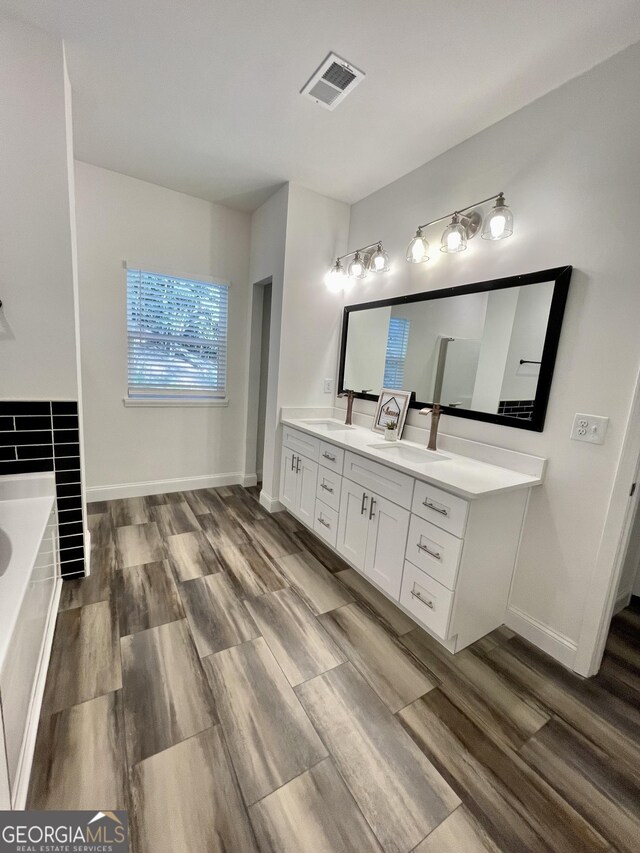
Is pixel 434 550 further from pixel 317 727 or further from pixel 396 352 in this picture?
pixel 396 352

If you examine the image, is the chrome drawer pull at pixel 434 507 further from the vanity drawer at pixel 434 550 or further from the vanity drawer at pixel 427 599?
the vanity drawer at pixel 427 599

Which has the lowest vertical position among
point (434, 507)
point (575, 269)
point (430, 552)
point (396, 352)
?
point (430, 552)

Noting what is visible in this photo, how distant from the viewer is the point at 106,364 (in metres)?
3.00

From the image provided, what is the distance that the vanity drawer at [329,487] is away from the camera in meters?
2.38

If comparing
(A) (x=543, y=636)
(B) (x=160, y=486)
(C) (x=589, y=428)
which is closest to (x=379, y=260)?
(C) (x=589, y=428)

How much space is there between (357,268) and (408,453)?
151 centimetres

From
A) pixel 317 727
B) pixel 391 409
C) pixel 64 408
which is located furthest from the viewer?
pixel 391 409

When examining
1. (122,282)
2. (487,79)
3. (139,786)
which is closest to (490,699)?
(139,786)

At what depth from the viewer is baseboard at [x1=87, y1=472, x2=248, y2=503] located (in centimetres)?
314

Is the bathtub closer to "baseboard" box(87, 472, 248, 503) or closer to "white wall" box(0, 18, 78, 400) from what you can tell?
"white wall" box(0, 18, 78, 400)

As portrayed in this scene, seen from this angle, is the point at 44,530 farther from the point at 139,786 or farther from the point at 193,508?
the point at 193,508

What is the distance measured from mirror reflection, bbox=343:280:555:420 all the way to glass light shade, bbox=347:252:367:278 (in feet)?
0.93

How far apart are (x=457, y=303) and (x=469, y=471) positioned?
3.54 feet

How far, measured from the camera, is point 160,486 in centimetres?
338
